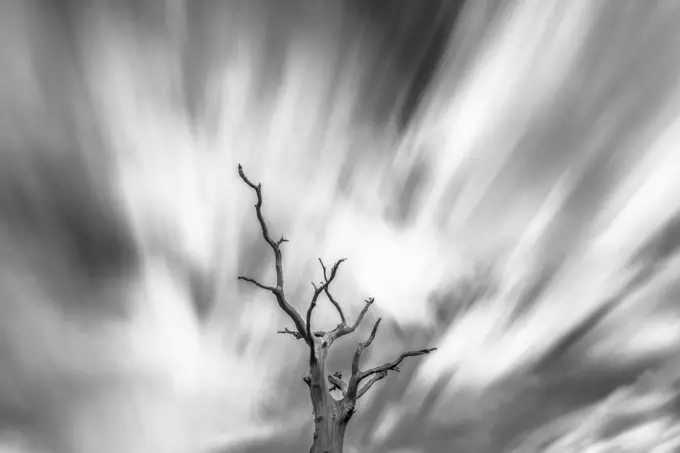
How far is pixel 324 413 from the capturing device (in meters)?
10.3

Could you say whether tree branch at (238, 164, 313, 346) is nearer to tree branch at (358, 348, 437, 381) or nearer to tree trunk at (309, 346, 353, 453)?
tree trunk at (309, 346, 353, 453)

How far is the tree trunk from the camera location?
992cm

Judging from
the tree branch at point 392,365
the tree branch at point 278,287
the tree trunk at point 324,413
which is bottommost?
A: the tree trunk at point 324,413

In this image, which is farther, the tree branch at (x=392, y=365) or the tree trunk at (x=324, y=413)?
the tree branch at (x=392, y=365)

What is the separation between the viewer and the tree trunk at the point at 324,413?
32.6 ft

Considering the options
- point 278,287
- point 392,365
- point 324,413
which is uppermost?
point 278,287

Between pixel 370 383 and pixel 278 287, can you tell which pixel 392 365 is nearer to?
pixel 370 383

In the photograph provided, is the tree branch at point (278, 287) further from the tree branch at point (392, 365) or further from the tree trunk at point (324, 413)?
the tree branch at point (392, 365)

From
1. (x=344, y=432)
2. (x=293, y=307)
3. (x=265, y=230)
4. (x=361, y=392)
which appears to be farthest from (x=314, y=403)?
(x=265, y=230)

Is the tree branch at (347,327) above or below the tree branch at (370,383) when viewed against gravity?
above

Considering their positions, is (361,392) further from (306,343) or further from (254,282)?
(254,282)

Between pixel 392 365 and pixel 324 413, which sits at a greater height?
pixel 392 365

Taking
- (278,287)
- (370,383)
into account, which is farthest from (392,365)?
(278,287)

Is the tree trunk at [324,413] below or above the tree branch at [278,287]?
below
